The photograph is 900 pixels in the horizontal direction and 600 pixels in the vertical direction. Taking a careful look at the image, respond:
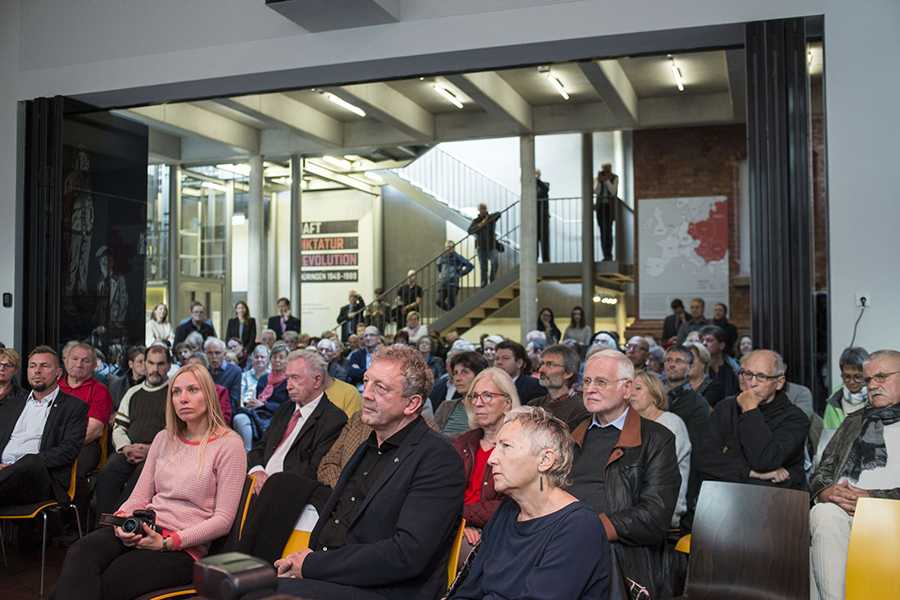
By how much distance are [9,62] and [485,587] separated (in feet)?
21.7

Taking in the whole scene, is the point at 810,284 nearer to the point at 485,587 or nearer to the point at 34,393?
the point at 485,587

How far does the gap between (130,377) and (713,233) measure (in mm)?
8584

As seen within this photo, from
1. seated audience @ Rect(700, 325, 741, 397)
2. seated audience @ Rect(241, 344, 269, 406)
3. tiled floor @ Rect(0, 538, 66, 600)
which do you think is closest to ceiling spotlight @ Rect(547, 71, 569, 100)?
seated audience @ Rect(700, 325, 741, 397)

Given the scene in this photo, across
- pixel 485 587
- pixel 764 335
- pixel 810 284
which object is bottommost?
pixel 485 587

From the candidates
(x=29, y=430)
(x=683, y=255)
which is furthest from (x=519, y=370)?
(x=683, y=255)

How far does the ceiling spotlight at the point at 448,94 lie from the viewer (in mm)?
10617

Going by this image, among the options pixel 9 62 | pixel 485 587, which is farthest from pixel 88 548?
pixel 9 62

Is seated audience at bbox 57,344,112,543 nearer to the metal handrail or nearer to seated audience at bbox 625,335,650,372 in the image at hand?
seated audience at bbox 625,335,650,372

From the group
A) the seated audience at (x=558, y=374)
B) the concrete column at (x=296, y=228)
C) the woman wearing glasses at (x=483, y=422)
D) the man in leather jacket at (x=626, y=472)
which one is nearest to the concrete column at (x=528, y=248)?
the concrete column at (x=296, y=228)

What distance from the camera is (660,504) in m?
2.85

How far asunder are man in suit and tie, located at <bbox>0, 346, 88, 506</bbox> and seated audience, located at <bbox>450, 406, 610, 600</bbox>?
2.86 metres

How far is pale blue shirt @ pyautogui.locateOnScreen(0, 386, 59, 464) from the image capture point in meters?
4.39

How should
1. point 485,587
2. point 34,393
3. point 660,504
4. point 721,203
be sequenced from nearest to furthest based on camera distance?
point 485,587 < point 660,504 < point 34,393 < point 721,203

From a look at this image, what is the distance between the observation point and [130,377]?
6.43 metres
